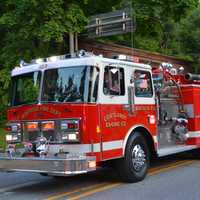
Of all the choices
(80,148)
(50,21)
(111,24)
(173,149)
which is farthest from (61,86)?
(50,21)

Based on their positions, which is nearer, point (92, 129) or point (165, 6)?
point (92, 129)

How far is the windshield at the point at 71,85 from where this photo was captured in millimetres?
9438

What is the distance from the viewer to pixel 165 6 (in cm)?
2139

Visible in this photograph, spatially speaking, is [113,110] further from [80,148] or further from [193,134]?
[193,134]

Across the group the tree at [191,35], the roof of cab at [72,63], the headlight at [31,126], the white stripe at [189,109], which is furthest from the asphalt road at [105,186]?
the tree at [191,35]

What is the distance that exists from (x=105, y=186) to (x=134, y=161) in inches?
30.8

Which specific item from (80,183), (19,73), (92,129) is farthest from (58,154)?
(19,73)

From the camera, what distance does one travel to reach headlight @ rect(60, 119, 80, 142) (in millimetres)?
9203

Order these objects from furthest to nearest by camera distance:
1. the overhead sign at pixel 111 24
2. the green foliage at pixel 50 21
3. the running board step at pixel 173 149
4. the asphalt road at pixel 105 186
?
the green foliage at pixel 50 21 → the overhead sign at pixel 111 24 → the running board step at pixel 173 149 → the asphalt road at pixel 105 186

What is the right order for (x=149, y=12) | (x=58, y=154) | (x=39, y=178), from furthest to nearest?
(x=149, y=12) → (x=39, y=178) → (x=58, y=154)

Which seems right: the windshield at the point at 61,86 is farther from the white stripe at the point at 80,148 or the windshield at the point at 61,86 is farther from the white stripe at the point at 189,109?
the white stripe at the point at 189,109

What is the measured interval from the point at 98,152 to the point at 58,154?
2.49 ft

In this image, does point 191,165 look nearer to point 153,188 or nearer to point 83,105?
point 153,188

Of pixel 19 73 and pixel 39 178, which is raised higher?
pixel 19 73
